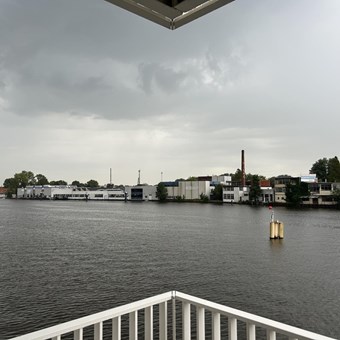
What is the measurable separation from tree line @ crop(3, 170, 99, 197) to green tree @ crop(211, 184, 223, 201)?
70287 millimetres

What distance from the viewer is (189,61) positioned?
28.0m

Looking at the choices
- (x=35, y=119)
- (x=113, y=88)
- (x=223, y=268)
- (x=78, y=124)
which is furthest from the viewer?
(x=78, y=124)

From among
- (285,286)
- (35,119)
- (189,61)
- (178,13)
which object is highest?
(189,61)

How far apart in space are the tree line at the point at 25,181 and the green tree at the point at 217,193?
70287 mm

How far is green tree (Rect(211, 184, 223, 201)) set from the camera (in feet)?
270

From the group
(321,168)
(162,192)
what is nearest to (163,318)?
(162,192)

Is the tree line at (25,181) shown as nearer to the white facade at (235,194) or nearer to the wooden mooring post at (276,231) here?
the white facade at (235,194)

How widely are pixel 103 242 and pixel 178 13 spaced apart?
20999mm

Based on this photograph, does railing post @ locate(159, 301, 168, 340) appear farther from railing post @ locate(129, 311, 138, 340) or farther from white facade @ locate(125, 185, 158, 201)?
white facade @ locate(125, 185, 158, 201)

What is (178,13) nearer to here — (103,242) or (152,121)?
(103,242)

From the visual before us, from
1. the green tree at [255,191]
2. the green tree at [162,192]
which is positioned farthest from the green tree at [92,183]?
the green tree at [255,191]

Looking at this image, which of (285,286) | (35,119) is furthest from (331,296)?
(35,119)

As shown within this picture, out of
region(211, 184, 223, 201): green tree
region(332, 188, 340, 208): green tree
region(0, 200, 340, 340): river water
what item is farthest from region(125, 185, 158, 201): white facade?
region(0, 200, 340, 340): river water

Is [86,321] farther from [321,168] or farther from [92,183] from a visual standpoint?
[92,183]
